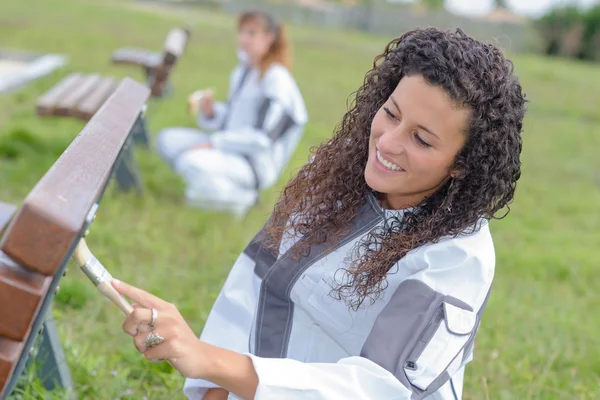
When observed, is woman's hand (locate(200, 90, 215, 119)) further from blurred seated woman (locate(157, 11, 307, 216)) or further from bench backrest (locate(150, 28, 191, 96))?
bench backrest (locate(150, 28, 191, 96))

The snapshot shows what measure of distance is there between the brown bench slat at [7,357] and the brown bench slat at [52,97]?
3.43 meters

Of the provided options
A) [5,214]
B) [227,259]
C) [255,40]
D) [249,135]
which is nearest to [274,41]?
[255,40]

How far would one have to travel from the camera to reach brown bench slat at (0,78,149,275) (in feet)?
3.14

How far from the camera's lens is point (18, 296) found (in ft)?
3.30

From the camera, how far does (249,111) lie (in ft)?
15.6

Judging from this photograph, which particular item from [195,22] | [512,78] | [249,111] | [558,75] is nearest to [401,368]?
[512,78]

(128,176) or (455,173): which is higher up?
(455,173)

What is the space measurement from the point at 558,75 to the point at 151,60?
12813 mm

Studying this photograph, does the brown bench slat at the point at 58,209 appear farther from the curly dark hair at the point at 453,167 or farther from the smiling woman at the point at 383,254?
the curly dark hair at the point at 453,167

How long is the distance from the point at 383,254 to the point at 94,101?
130 inches

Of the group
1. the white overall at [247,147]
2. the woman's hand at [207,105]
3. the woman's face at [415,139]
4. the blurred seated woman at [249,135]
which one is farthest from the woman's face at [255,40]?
the woman's face at [415,139]

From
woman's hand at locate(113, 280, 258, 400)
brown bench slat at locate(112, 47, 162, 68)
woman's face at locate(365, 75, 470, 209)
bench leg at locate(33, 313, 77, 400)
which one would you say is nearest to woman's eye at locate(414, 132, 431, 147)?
woman's face at locate(365, 75, 470, 209)

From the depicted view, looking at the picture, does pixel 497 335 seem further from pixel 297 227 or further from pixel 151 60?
pixel 151 60

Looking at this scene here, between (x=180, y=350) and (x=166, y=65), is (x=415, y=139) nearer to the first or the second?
(x=180, y=350)
